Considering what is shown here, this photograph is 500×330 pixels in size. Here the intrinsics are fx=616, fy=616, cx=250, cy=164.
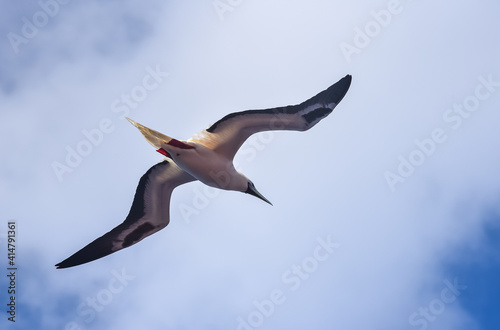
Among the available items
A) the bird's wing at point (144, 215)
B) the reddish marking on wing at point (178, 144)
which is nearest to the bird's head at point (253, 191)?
the bird's wing at point (144, 215)

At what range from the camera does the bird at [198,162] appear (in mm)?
16250

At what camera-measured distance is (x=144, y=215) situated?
1806cm

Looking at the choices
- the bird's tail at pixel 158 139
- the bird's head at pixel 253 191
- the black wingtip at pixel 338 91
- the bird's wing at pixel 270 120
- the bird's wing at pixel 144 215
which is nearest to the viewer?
the bird's tail at pixel 158 139

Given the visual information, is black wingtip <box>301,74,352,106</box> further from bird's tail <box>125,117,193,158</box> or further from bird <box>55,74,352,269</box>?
bird's tail <box>125,117,193,158</box>

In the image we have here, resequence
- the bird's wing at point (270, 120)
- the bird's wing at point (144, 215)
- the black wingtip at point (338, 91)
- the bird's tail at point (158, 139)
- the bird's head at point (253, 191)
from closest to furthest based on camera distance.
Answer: the bird's tail at point (158, 139)
the bird's wing at point (270, 120)
the black wingtip at point (338, 91)
the bird's wing at point (144, 215)
the bird's head at point (253, 191)

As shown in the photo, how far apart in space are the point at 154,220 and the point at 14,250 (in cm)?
409

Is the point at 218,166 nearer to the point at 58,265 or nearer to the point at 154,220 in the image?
the point at 154,220

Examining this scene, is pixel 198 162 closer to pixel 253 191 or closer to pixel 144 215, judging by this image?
pixel 253 191

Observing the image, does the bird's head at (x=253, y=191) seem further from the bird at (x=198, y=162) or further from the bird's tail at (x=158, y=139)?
the bird's tail at (x=158, y=139)

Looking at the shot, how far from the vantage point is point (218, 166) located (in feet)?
55.1

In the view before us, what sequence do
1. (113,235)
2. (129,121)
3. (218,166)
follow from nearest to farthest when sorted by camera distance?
1. (129,121)
2. (218,166)
3. (113,235)

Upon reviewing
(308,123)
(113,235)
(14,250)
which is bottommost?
(308,123)

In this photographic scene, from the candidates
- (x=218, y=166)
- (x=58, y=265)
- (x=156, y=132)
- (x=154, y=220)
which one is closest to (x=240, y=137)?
(x=218, y=166)

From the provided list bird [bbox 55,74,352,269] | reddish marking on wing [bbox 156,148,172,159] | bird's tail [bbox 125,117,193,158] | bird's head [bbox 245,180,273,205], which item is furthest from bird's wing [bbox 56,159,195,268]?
bird's head [bbox 245,180,273,205]
